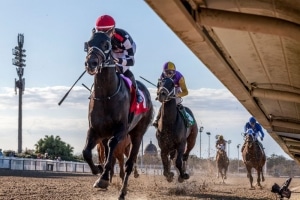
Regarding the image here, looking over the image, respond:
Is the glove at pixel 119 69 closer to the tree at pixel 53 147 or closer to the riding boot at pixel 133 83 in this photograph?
the riding boot at pixel 133 83

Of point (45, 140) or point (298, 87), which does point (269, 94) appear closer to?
point (298, 87)

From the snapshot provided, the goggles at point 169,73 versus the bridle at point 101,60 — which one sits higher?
the goggles at point 169,73

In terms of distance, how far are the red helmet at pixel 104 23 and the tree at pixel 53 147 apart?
47.7 meters

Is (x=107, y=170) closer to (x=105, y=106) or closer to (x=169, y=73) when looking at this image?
(x=105, y=106)

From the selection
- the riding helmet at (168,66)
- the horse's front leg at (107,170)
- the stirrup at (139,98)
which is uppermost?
the riding helmet at (168,66)

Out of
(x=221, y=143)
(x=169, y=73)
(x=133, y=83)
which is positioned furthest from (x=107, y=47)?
(x=221, y=143)

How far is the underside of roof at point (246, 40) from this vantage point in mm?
3367

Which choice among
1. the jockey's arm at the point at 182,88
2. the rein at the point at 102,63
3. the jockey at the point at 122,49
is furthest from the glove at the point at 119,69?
the jockey's arm at the point at 182,88

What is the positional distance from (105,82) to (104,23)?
86cm

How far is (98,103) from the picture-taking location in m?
9.16

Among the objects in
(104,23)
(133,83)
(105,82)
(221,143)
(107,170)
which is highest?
(104,23)

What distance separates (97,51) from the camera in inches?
329

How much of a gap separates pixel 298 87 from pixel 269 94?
36 cm

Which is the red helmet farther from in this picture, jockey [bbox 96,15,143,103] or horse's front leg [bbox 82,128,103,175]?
horse's front leg [bbox 82,128,103,175]
